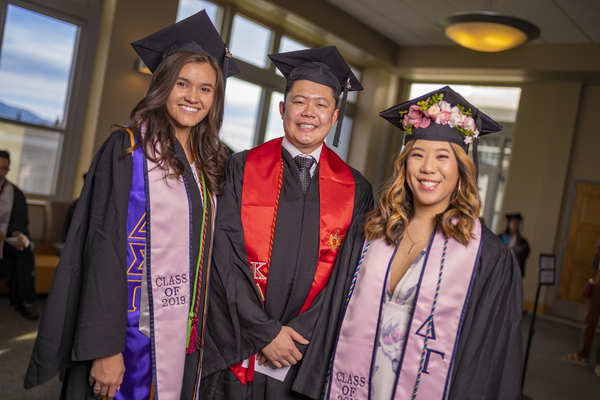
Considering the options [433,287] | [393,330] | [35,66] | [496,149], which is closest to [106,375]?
[393,330]

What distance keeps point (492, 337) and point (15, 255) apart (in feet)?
14.3

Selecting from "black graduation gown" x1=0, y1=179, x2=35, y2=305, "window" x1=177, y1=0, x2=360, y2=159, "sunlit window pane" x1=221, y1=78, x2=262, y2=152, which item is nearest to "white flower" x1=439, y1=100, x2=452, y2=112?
"black graduation gown" x1=0, y1=179, x2=35, y2=305

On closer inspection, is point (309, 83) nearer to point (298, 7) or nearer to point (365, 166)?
point (298, 7)

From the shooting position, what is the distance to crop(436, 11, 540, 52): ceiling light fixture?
18.8 ft

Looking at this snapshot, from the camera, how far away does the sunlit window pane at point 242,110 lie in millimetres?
8414

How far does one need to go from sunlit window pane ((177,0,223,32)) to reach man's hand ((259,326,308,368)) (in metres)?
6.09

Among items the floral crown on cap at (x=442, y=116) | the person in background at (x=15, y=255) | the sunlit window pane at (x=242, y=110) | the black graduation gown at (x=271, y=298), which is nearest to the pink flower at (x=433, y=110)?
the floral crown on cap at (x=442, y=116)

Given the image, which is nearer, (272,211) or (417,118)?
(417,118)

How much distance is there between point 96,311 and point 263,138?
25.2 feet

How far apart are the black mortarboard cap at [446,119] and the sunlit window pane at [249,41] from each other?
668cm

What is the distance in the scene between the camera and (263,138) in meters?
9.07

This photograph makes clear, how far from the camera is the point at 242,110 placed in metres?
8.67

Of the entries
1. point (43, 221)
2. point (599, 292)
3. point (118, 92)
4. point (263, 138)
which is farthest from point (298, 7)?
point (599, 292)

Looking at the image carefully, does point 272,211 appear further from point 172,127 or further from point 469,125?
point 469,125
